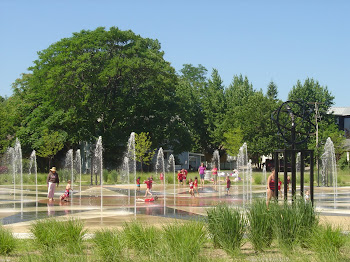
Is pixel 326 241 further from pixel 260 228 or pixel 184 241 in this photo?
pixel 184 241

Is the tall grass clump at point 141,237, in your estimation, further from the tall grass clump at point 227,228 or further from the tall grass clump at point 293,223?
the tall grass clump at point 293,223

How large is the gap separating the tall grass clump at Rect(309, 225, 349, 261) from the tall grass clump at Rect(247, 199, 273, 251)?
909mm

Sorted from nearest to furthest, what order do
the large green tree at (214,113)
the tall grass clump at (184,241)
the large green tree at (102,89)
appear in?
the tall grass clump at (184,241), the large green tree at (102,89), the large green tree at (214,113)

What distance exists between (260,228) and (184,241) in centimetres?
200

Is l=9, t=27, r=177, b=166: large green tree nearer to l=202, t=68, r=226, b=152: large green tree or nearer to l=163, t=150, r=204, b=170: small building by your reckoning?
l=163, t=150, r=204, b=170: small building

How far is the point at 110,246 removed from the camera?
373 inches

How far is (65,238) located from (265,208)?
13.3 feet

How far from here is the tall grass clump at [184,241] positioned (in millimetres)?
8641

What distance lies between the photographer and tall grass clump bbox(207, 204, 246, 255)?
1052 centimetres

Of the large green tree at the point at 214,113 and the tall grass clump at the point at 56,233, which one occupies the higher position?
the large green tree at the point at 214,113

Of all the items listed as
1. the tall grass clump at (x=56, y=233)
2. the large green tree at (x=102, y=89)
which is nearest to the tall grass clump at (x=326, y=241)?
the tall grass clump at (x=56, y=233)

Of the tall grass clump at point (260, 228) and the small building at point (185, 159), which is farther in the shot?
the small building at point (185, 159)

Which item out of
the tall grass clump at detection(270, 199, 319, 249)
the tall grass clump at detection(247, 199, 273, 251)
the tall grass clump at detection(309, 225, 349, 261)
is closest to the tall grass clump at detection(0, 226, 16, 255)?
the tall grass clump at detection(247, 199, 273, 251)

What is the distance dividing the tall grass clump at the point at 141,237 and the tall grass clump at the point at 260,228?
72.1 inches
